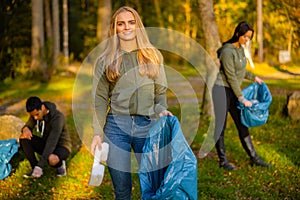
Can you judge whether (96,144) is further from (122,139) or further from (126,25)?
(126,25)

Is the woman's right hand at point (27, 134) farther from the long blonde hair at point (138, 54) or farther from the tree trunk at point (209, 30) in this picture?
the tree trunk at point (209, 30)

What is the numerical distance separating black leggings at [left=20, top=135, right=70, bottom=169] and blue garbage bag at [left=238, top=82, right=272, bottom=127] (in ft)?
8.29

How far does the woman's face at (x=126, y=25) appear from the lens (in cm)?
372

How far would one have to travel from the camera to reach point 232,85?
6305 millimetres

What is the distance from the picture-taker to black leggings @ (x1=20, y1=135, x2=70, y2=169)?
6598 millimetres

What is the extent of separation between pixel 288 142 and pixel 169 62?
27.3 meters

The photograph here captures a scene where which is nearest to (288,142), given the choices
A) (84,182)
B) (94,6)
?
(84,182)

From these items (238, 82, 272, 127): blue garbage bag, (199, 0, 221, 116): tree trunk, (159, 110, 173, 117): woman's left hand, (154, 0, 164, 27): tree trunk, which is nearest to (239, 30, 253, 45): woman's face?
(238, 82, 272, 127): blue garbage bag

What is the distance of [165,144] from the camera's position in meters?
3.87

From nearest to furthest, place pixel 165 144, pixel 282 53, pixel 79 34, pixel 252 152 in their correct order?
pixel 165 144
pixel 252 152
pixel 282 53
pixel 79 34

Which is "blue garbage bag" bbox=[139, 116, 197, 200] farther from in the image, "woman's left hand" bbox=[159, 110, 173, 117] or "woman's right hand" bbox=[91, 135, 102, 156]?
"woman's right hand" bbox=[91, 135, 102, 156]

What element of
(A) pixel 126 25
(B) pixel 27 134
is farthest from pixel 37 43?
(A) pixel 126 25

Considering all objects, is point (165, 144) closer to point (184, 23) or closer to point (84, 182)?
point (84, 182)

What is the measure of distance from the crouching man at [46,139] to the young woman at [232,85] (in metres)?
2.15
